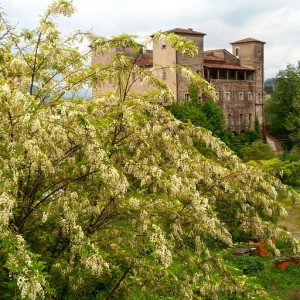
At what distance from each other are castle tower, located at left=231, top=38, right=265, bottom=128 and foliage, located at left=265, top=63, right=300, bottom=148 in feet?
12.0

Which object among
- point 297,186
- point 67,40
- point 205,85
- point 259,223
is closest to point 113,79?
point 67,40

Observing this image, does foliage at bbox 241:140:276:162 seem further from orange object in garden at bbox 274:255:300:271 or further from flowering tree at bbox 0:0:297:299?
flowering tree at bbox 0:0:297:299

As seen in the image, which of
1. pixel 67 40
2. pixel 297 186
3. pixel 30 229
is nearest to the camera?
pixel 30 229

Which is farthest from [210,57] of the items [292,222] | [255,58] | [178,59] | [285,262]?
[285,262]

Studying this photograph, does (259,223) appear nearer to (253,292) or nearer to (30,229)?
(253,292)

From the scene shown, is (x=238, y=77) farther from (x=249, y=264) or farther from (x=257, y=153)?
(x=249, y=264)

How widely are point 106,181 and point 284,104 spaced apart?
221ft

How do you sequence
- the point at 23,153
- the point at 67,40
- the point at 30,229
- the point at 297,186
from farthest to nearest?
the point at 297,186 < the point at 67,40 < the point at 30,229 < the point at 23,153

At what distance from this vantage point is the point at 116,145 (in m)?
9.62

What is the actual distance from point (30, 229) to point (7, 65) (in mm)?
3371

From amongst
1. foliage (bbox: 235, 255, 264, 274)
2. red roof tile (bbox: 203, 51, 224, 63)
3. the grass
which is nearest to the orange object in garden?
foliage (bbox: 235, 255, 264, 274)

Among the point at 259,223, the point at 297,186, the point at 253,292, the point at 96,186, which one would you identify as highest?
the point at 96,186

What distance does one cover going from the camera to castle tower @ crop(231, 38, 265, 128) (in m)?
67.2

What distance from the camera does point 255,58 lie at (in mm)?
67375
